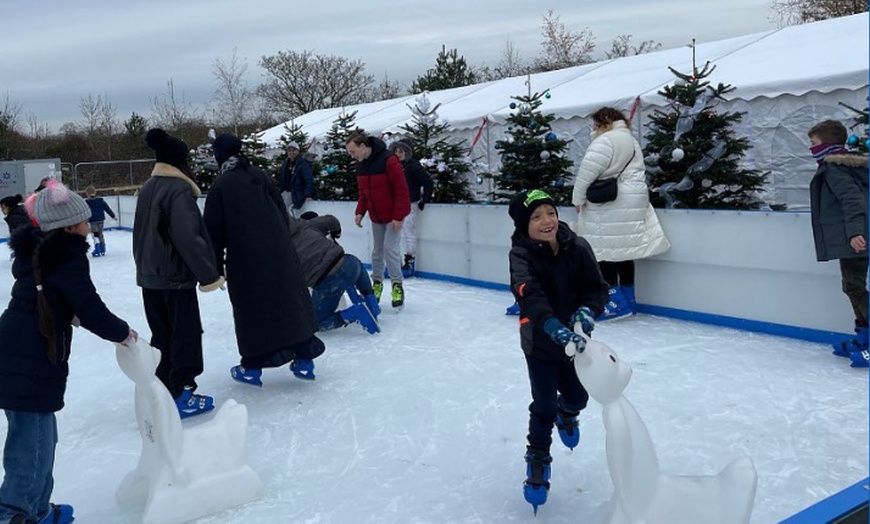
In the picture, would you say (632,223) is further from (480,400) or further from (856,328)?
(480,400)

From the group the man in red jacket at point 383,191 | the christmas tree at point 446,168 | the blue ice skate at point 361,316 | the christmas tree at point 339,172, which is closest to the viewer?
the blue ice skate at point 361,316

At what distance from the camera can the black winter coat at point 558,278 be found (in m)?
2.75

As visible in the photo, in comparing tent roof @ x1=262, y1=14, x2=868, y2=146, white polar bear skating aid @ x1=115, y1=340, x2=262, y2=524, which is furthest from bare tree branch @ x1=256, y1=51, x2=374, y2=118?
white polar bear skating aid @ x1=115, y1=340, x2=262, y2=524

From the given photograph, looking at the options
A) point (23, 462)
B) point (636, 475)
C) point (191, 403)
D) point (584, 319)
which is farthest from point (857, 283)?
point (23, 462)

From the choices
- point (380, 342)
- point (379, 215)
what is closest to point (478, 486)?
point (380, 342)

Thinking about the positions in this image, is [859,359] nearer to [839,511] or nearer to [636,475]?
[636,475]

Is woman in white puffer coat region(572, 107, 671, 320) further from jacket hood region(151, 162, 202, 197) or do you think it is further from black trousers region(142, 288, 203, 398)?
black trousers region(142, 288, 203, 398)

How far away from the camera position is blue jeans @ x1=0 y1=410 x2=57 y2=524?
2623mm

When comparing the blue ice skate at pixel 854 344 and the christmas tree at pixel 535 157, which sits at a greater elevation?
the christmas tree at pixel 535 157

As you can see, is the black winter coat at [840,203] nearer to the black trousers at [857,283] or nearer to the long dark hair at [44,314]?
the black trousers at [857,283]

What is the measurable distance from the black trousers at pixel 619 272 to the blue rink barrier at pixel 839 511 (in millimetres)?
4059

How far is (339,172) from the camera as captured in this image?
35.9 ft

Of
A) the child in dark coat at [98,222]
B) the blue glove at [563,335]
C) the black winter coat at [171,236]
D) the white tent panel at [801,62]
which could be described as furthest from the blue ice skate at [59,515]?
the child in dark coat at [98,222]

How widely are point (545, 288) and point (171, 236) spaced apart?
6.41 ft
